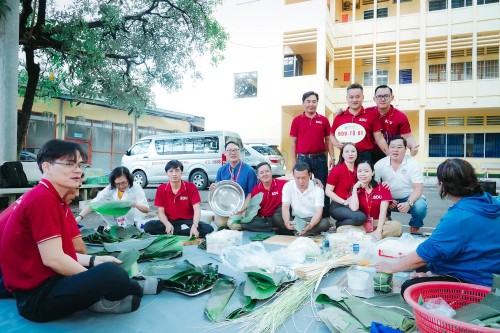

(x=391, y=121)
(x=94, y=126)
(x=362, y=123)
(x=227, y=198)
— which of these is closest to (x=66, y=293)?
(x=227, y=198)

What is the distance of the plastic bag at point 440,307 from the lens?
1.68 m

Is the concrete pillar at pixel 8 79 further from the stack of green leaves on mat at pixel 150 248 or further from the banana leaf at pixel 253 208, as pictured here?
the banana leaf at pixel 253 208

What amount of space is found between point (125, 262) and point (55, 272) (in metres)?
0.55

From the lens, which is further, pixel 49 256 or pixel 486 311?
pixel 49 256

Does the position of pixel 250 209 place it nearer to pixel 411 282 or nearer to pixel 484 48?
pixel 411 282

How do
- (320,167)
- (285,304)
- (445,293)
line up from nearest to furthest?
(445,293), (285,304), (320,167)

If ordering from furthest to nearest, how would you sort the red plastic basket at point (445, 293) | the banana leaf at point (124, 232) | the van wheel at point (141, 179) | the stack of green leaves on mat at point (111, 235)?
the van wheel at point (141, 179) → the banana leaf at point (124, 232) → the stack of green leaves on mat at point (111, 235) → the red plastic basket at point (445, 293)

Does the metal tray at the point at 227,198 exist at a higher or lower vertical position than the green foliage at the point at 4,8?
lower

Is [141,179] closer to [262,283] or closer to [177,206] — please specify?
[177,206]

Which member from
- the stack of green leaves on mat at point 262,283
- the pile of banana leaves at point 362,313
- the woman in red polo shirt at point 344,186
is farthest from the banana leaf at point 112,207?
the pile of banana leaves at point 362,313

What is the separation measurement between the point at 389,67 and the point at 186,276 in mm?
15389

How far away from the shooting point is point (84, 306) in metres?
1.91

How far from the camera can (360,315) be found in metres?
1.88

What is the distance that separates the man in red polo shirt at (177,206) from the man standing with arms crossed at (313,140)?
1625mm
